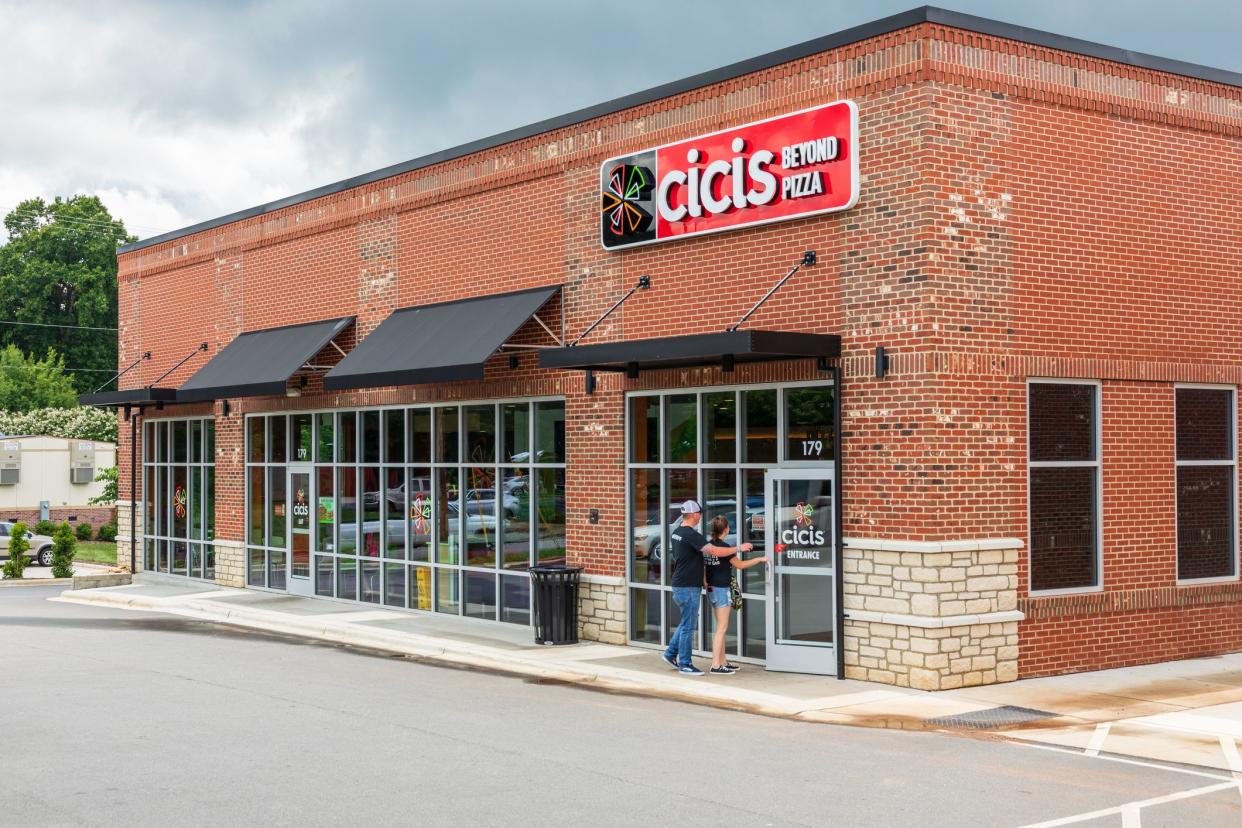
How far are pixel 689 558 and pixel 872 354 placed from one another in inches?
118

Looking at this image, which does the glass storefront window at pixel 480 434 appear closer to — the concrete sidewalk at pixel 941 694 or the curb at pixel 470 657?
the concrete sidewalk at pixel 941 694

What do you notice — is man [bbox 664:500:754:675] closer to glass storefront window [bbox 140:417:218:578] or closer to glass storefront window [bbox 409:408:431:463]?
glass storefront window [bbox 409:408:431:463]

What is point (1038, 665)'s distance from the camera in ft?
46.8

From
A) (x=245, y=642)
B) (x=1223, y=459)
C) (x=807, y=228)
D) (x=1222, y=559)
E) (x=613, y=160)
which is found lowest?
(x=245, y=642)

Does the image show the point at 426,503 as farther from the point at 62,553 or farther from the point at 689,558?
the point at 62,553

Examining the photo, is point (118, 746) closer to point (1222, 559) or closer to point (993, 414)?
point (993, 414)

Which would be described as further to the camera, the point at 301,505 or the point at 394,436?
the point at 301,505

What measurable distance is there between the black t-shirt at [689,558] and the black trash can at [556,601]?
2705mm

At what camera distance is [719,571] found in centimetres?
1472

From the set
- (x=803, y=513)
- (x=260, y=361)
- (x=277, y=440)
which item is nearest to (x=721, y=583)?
(x=803, y=513)

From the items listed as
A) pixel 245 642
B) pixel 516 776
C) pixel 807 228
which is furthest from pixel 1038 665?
pixel 245 642

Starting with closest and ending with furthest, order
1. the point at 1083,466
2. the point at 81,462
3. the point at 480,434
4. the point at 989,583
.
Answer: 1. the point at 989,583
2. the point at 1083,466
3. the point at 480,434
4. the point at 81,462

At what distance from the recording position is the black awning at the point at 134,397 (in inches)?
994

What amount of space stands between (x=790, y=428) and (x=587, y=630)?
14.6 feet
